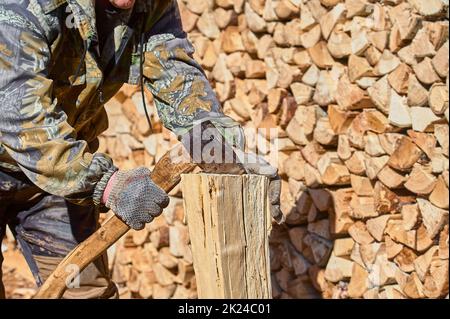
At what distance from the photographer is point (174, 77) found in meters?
3.43

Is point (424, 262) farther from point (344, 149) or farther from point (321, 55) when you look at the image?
point (321, 55)

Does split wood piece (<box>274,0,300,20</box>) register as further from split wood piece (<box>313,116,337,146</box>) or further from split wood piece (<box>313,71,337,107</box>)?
split wood piece (<box>313,116,337,146</box>)

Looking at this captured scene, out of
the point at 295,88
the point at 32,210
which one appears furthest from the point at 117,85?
the point at 295,88

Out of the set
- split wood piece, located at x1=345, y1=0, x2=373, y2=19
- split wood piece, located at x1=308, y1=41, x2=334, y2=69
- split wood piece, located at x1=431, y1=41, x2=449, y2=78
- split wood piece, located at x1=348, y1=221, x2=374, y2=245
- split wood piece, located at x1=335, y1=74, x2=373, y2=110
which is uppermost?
split wood piece, located at x1=345, y1=0, x2=373, y2=19

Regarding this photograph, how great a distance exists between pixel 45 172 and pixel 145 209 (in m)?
0.33

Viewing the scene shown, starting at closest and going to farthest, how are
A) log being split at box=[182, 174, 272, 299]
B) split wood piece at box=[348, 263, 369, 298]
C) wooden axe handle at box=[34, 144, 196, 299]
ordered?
log being split at box=[182, 174, 272, 299]
wooden axe handle at box=[34, 144, 196, 299]
split wood piece at box=[348, 263, 369, 298]

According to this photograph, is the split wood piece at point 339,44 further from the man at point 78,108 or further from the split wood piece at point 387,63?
the man at point 78,108

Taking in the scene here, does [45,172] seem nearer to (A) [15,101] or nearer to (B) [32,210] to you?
(A) [15,101]

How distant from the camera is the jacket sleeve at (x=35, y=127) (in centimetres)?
296

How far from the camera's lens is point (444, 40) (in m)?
3.46

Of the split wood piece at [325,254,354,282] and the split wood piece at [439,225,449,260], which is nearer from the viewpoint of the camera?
the split wood piece at [439,225,449,260]

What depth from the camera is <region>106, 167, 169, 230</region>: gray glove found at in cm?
289

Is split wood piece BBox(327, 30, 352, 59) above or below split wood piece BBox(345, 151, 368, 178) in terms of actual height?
above

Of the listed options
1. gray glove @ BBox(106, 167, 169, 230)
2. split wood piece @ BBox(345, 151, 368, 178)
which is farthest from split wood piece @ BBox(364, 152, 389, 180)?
gray glove @ BBox(106, 167, 169, 230)
